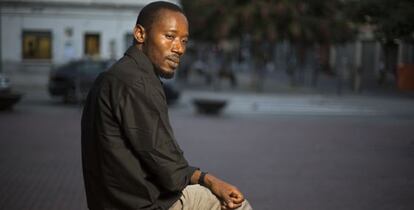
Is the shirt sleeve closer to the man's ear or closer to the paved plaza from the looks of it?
the man's ear

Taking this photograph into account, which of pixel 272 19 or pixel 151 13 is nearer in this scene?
pixel 151 13

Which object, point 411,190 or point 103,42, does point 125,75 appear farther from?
point 103,42

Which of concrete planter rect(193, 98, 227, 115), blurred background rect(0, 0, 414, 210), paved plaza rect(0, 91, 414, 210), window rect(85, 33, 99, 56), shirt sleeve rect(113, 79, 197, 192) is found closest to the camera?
shirt sleeve rect(113, 79, 197, 192)

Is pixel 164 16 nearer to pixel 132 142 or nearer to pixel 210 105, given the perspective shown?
pixel 132 142

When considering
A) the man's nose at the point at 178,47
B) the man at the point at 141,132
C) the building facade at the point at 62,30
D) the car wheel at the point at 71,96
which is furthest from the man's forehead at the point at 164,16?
the building facade at the point at 62,30

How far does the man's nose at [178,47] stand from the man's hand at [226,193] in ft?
2.00

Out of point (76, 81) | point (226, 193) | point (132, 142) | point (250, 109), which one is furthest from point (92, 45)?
point (132, 142)

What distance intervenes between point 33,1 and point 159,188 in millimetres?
25927

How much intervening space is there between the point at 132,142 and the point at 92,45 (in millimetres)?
26556

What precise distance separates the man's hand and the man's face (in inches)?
22.0

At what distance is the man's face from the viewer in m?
2.60

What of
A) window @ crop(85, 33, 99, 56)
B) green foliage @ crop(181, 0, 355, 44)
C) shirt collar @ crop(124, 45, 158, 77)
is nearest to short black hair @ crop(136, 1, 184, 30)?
shirt collar @ crop(124, 45, 158, 77)

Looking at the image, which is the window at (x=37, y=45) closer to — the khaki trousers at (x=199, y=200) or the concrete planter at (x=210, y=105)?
the concrete planter at (x=210, y=105)

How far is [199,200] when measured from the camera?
274 centimetres
